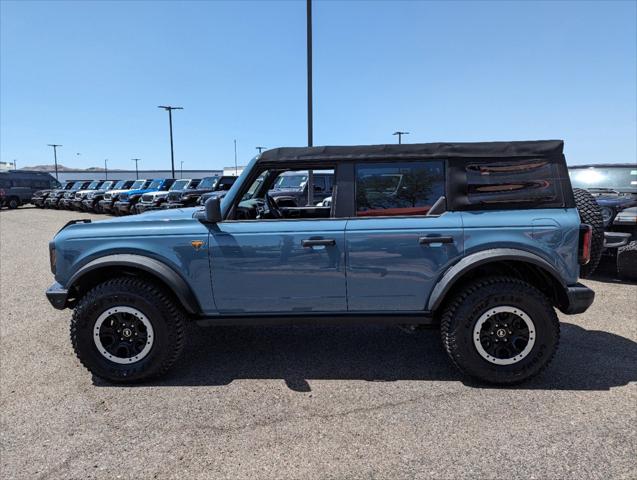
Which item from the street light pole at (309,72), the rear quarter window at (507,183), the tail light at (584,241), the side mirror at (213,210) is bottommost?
the tail light at (584,241)

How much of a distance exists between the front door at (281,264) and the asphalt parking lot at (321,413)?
68 cm

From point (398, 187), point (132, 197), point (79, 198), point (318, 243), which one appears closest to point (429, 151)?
A: point (398, 187)

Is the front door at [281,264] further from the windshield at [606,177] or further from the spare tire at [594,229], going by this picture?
the windshield at [606,177]

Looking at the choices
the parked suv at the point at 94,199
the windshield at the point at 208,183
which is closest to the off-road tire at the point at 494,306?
the windshield at the point at 208,183

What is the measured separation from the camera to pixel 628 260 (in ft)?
20.2

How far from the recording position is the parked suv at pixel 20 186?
29.5 meters

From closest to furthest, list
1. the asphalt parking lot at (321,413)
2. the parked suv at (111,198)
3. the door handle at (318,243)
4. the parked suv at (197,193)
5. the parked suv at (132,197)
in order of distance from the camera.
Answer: the asphalt parking lot at (321,413) → the door handle at (318,243) → the parked suv at (197,193) → the parked suv at (132,197) → the parked suv at (111,198)

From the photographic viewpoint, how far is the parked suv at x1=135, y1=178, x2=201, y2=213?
764 inches

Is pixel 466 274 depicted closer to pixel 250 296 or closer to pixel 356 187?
pixel 356 187

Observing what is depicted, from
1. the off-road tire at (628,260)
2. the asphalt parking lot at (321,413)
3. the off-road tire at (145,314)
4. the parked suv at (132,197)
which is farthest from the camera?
the parked suv at (132,197)

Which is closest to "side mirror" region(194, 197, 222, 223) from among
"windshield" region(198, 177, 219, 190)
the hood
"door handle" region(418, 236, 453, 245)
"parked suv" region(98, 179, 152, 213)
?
the hood

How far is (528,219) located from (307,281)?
1806mm

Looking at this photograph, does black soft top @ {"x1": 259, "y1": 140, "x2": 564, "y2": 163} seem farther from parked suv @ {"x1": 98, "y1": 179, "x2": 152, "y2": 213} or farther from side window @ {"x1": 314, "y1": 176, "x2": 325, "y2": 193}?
parked suv @ {"x1": 98, "y1": 179, "x2": 152, "y2": 213}

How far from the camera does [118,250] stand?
356 cm
